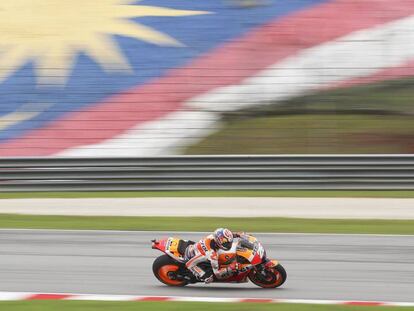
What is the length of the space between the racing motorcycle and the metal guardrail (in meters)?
8.74

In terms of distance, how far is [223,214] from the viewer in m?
13.7

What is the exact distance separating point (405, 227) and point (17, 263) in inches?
245

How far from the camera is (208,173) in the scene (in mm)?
16750

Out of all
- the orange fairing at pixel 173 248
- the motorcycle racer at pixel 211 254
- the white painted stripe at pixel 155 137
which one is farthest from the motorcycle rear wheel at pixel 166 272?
the white painted stripe at pixel 155 137

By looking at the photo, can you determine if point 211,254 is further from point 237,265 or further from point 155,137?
point 155,137

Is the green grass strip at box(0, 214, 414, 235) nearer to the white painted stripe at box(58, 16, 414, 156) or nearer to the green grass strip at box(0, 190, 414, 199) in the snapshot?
the green grass strip at box(0, 190, 414, 199)

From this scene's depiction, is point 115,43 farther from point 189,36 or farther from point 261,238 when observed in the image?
point 261,238

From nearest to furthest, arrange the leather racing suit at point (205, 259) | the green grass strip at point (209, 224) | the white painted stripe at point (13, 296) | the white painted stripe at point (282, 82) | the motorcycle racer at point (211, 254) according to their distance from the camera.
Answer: the motorcycle racer at point (211, 254)
the leather racing suit at point (205, 259)
the white painted stripe at point (13, 296)
the green grass strip at point (209, 224)
the white painted stripe at point (282, 82)

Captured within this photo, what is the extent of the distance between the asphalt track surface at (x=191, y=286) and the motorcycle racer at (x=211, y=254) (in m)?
0.22

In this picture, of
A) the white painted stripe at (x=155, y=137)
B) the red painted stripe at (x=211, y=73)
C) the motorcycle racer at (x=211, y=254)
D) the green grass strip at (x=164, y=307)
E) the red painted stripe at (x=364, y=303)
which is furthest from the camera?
the red painted stripe at (x=211, y=73)

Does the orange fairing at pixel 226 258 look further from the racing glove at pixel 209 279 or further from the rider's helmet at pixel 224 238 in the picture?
the racing glove at pixel 209 279

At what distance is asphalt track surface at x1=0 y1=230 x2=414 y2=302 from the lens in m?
7.93

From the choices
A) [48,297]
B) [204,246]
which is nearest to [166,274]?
[204,246]

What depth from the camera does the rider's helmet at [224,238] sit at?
7312 millimetres
